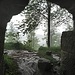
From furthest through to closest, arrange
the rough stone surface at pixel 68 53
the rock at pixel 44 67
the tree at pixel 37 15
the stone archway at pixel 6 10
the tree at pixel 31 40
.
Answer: the tree at pixel 31 40 → the tree at pixel 37 15 → the rock at pixel 44 67 → the rough stone surface at pixel 68 53 → the stone archway at pixel 6 10

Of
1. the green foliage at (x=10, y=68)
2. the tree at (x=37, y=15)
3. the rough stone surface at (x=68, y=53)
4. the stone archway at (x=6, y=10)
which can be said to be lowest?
the green foliage at (x=10, y=68)

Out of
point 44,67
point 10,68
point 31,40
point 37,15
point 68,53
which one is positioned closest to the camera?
point 68,53

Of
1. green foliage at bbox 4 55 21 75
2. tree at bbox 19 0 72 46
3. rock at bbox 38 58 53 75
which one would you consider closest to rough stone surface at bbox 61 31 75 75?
rock at bbox 38 58 53 75

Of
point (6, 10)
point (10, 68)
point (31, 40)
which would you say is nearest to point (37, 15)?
point (31, 40)

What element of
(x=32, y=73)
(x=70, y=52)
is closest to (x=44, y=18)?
(x=32, y=73)

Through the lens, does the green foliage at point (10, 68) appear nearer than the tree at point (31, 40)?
Yes

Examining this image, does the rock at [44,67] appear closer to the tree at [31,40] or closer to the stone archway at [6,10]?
the stone archway at [6,10]

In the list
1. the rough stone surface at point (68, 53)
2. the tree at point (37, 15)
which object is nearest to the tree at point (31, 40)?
the tree at point (37, 15)

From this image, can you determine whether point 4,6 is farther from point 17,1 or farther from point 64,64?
point 64,64

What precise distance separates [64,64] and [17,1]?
3063mm

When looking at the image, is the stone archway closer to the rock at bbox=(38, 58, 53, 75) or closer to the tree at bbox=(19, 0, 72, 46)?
the rock at bbox=(38, 58, 53, 75)

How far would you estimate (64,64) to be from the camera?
633 cm

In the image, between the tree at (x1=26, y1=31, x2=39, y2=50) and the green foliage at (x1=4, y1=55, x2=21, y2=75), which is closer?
the green foliage at (x1=4, y1=55, x2=21, y2=75)

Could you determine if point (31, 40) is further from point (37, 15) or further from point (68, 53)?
point (68, 53)
